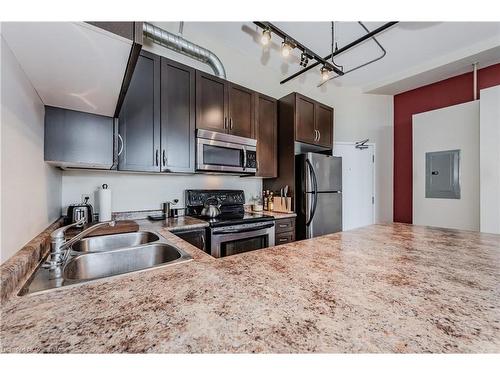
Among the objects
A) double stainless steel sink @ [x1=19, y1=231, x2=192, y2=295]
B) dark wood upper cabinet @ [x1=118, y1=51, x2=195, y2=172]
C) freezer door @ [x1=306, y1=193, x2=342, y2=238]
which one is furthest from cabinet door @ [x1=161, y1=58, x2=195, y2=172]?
freezer door @ [x1=306, y1=193, x2=342, y2=238]

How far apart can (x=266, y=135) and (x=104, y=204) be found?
200 centimetres

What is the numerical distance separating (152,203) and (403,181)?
4.10m

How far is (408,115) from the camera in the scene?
3.86 m

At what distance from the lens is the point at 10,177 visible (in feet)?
2.70

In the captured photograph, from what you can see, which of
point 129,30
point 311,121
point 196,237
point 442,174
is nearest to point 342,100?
point 311,121

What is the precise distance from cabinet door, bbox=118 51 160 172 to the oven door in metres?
0.86

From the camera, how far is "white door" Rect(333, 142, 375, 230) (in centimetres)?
377

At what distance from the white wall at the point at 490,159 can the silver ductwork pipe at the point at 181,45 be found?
10.1 ft

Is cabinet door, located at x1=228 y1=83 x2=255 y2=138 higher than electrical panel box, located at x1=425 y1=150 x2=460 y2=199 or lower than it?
higher

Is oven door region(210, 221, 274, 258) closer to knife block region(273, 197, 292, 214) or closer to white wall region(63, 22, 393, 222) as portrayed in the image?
knife block region(273, 197, 292, 214)

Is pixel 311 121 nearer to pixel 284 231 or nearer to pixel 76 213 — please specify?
pixel 284 231

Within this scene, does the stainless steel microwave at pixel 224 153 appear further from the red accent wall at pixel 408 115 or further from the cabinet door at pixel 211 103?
the red accent wall at pixel 408 115

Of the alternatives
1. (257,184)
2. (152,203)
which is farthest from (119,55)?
(257,184)
